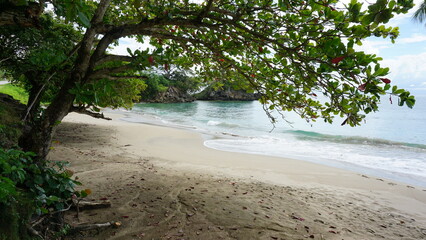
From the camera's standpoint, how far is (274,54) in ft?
11.3

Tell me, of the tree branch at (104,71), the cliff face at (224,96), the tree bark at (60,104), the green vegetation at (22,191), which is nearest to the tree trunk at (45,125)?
the tree bark at (60,104)

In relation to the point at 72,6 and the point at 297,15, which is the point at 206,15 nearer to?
the point at 297,15

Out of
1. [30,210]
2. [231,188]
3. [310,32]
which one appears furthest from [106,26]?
[231,188]

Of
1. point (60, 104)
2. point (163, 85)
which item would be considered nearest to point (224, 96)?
point (163, 85)

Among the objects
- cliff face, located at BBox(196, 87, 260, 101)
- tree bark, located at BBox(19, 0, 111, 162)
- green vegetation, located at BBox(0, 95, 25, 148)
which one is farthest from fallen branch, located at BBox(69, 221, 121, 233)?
cliff face, located at BBox(196, 87, 260, 101)

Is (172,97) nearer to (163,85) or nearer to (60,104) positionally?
(163,85)

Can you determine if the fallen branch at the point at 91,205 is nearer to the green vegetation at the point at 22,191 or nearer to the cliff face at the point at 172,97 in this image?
the green vegetation at the point at 22,191

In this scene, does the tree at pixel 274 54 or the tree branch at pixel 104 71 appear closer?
the tree at pixel 274 54

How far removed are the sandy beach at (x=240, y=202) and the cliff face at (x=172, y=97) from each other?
5033 centimetres

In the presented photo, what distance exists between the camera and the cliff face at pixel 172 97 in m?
59.2

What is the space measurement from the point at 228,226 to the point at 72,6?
3563mm

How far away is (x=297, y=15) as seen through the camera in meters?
3.09

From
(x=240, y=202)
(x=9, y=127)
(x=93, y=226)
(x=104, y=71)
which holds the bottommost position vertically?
(x=240, y=202)

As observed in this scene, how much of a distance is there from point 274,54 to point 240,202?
3.01 meters
